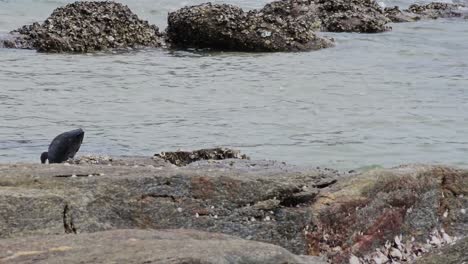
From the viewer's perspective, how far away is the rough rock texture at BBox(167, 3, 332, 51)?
13.6 metres

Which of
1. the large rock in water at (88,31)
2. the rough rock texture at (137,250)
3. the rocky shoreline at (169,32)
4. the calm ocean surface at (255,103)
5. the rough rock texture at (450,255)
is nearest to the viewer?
the rough rock texture at (137,250)

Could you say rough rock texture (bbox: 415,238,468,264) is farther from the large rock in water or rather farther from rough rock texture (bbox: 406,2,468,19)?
rough rock texture (bbox: 406,2,468,19)

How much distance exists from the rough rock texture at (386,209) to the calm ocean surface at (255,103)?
2518 mm

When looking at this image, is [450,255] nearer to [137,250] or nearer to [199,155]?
[137,250]

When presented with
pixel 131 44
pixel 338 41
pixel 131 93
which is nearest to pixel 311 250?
pixel 131 93

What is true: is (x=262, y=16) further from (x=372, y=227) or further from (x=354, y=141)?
(x=372, y=227)

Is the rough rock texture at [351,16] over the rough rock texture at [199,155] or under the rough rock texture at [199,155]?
over

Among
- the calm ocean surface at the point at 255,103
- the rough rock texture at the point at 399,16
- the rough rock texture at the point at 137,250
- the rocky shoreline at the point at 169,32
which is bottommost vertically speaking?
A: the calm ocean surface at the point at 255,103

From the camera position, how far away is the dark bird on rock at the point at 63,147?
21.9 feet

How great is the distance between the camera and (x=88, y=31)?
526 inches

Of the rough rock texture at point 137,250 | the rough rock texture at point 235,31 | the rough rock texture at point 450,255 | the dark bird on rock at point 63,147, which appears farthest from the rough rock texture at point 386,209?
the rough rock texture at point 235,31

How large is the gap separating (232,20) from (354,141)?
5.71 metres

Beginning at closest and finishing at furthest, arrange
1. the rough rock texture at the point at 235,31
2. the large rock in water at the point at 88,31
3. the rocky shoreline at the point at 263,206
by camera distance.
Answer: the rocky shoreline at the point at 263,206
the large rock in water at the point at 88,31
the rough rock texture at the point at 235,31

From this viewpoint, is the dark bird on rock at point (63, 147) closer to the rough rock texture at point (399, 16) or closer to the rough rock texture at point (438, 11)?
the rough rock texture at point (399, 16)
